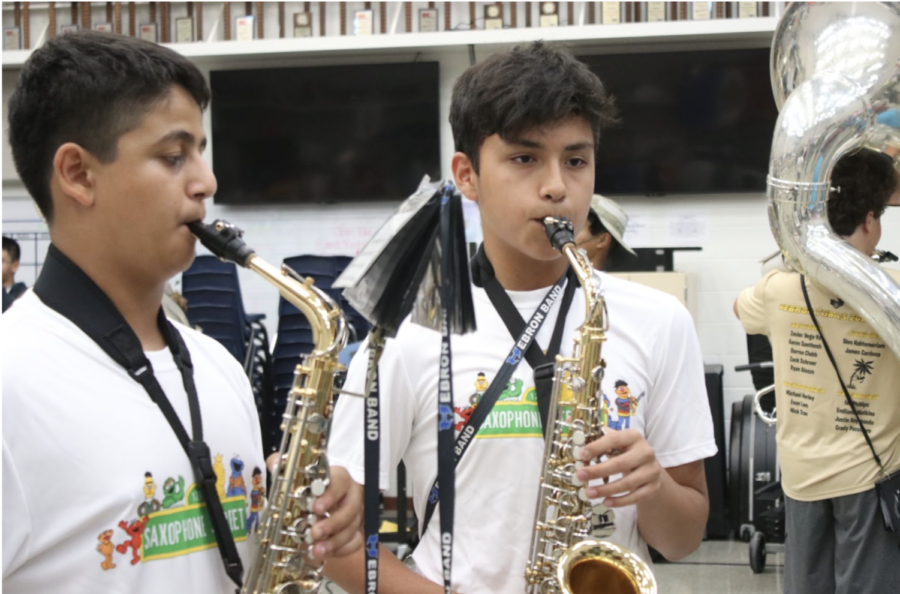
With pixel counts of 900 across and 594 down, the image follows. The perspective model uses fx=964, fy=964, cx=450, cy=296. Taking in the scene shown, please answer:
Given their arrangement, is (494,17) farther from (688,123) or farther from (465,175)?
(465,175)

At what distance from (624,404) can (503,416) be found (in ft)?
0.79

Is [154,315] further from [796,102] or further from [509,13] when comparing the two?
[509,13]

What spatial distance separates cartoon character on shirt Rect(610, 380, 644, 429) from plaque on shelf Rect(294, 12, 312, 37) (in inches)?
248

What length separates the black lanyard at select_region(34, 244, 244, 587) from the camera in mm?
1491

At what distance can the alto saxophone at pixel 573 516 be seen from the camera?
68.9 inches

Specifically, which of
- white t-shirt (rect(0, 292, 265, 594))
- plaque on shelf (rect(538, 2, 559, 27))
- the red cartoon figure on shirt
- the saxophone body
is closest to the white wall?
plaque on shelf (rect(538, 2, 559, 27))

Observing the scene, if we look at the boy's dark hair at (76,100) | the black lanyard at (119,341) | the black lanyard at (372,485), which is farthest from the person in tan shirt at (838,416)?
the boy's dark hair at (76,100)

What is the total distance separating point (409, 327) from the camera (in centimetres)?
189

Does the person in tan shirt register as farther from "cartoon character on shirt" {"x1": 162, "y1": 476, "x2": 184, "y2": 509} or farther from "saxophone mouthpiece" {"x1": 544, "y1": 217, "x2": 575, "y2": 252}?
"cartoon character on shirt" {"x1": 162, "y1": 476, "x2": 184, "y2": 509}

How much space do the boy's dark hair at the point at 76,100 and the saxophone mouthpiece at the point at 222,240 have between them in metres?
0.17

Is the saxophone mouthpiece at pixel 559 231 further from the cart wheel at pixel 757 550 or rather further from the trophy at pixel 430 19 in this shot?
the trophy at pixel 430 19

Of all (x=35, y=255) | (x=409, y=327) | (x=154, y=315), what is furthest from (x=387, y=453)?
(x=35, y=255)

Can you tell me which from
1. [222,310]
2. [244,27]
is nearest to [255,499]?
[222,310]

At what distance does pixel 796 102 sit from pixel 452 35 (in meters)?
4.84
